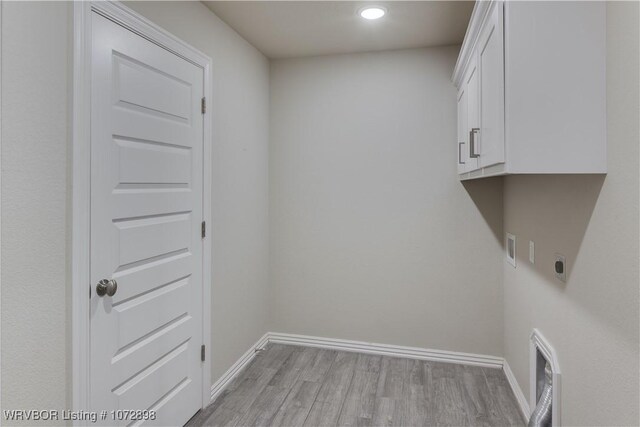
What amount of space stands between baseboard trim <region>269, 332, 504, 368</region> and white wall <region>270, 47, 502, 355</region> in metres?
0.05

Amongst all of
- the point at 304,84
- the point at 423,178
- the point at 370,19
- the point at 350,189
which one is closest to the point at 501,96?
the point at 370,19

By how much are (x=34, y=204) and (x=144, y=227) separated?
0.56 m

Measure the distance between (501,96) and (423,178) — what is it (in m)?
1.68

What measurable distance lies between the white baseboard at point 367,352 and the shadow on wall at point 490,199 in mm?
925

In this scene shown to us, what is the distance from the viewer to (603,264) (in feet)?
4.29

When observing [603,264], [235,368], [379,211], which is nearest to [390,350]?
[379,211]

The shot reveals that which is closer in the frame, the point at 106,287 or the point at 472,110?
the point at 106,287

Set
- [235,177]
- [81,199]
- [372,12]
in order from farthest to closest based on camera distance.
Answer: [235,177]
[372,12]
[81,199]

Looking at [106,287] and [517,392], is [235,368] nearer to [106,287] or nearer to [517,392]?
[106,287]

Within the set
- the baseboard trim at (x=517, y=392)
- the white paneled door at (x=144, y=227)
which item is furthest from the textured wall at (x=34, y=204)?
the baseboard trim at (x=517, y=392)

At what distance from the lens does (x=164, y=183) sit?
2016 millimetres

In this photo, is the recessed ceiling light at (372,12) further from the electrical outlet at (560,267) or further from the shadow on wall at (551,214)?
the electrical outlet at (560,267)

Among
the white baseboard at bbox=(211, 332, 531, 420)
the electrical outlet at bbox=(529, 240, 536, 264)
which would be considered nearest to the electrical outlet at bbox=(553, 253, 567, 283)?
the electrical outlet at bbox=(529, 240, 536, 264)

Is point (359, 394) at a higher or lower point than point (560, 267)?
lower
